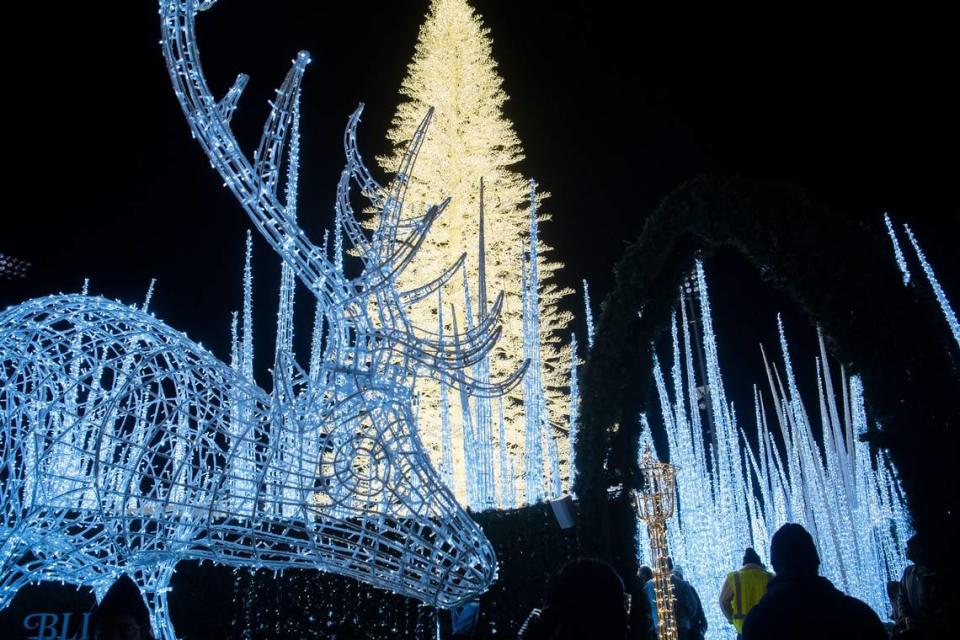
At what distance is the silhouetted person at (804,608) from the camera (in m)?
2.20

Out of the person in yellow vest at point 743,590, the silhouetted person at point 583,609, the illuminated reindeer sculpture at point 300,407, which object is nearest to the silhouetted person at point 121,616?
the illuminated reindeer sculpture at point 300,407

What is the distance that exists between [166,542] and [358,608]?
2787 millimetres

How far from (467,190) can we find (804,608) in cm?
1234

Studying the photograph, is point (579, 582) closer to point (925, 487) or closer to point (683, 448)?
point (925, 487)

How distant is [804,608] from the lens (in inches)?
89.4

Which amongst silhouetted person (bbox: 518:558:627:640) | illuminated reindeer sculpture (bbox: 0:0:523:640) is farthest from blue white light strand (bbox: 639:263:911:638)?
silhouetted person (bbox: 518:558:627:640)

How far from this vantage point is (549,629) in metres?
1.80

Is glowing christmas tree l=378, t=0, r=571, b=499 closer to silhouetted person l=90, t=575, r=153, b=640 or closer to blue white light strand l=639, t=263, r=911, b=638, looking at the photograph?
blue white light strand l=639, t=263, r=911, b=638

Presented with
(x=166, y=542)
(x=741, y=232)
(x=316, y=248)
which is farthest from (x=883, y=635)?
(x=166, y=542)

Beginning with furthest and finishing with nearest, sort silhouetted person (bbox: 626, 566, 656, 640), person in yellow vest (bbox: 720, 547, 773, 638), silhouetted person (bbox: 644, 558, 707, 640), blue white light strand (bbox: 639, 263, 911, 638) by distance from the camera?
blue white light strand (bbox: 639, 263, 911, 638) < silhouetted person (bbox: 644, 558, 707, 640) < person in yellow vest (bbox: 720, 547, 773, 638) < silhouetted person (bbox: 626, 566, 656, 640)

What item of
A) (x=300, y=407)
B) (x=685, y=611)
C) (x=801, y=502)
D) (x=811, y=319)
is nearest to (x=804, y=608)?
(x=811, y=319)

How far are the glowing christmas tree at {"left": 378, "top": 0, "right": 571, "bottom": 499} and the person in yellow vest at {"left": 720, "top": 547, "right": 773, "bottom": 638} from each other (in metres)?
6.80

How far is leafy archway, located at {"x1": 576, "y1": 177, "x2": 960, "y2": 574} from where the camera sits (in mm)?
3064

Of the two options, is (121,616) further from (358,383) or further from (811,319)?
(811,319)
